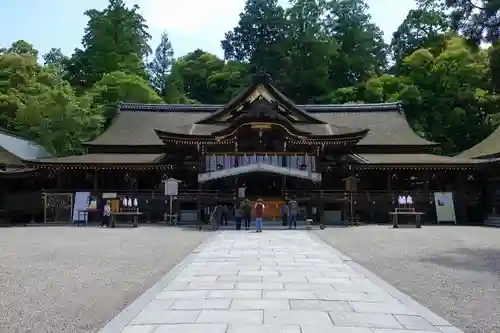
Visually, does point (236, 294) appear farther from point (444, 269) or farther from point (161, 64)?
point (161, 64)

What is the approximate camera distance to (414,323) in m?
5.95

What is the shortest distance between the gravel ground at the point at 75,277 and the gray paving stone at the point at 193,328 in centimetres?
88

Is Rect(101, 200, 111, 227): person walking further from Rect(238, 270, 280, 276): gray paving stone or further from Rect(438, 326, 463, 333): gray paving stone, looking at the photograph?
Rect(438, 326, 463, 333): gray paving stone

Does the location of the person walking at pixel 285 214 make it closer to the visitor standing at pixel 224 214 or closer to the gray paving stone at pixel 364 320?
the visitor standing at pixel 224 214

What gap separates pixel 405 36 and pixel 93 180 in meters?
45.5

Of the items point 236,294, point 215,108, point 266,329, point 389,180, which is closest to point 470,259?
point 236,294

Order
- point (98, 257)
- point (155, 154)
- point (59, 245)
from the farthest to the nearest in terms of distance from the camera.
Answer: point (155, 154), point (59, 245), point (98, 257)

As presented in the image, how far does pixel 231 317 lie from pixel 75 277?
464 cm

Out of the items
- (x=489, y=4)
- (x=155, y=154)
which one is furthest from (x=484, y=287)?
(x=155, y=154)

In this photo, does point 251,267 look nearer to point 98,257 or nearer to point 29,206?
point 98,257

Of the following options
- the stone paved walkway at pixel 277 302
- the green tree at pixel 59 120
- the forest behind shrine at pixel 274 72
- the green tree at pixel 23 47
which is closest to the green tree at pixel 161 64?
the forest behind shrine at pixel 274 72

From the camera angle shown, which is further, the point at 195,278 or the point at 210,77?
the point at 210,77

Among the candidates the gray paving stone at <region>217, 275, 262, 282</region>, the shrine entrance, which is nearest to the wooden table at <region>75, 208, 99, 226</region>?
the shrine entrance

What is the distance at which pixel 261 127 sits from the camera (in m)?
26.3
